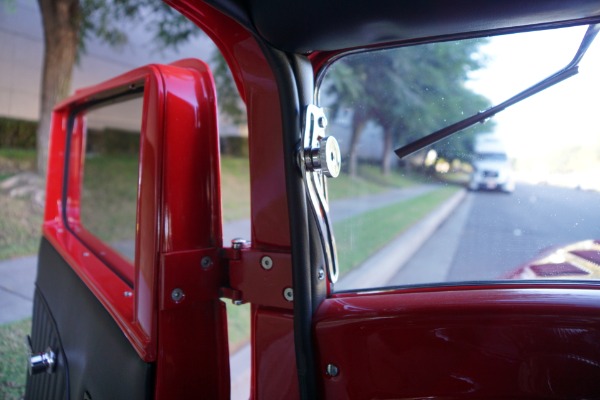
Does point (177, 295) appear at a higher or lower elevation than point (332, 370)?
higher

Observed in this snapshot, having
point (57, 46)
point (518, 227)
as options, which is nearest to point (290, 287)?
point (518, 227)

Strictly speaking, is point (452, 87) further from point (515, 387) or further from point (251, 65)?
point (515, 387)

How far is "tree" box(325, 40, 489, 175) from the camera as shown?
1.29 metres

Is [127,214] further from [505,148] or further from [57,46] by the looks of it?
[505,148]

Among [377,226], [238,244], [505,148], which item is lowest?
[238,244]

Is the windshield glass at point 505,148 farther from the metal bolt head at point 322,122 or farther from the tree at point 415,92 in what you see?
the metal bolt head at point 322,122

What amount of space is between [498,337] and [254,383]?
63 centimetres

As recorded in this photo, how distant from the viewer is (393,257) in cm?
260

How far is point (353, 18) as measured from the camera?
897 mm

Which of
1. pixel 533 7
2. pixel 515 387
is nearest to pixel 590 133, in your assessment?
pixel 533 7

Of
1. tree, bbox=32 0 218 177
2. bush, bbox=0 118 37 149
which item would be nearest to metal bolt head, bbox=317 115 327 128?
tree, bbox=32 0 218 177

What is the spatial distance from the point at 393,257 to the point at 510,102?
60.5 inches

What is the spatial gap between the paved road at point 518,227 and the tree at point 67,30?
6.47 meters

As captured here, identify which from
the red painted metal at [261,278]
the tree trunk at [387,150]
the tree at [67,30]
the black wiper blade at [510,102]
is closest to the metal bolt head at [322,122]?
the black wiper blade at [510,102]
